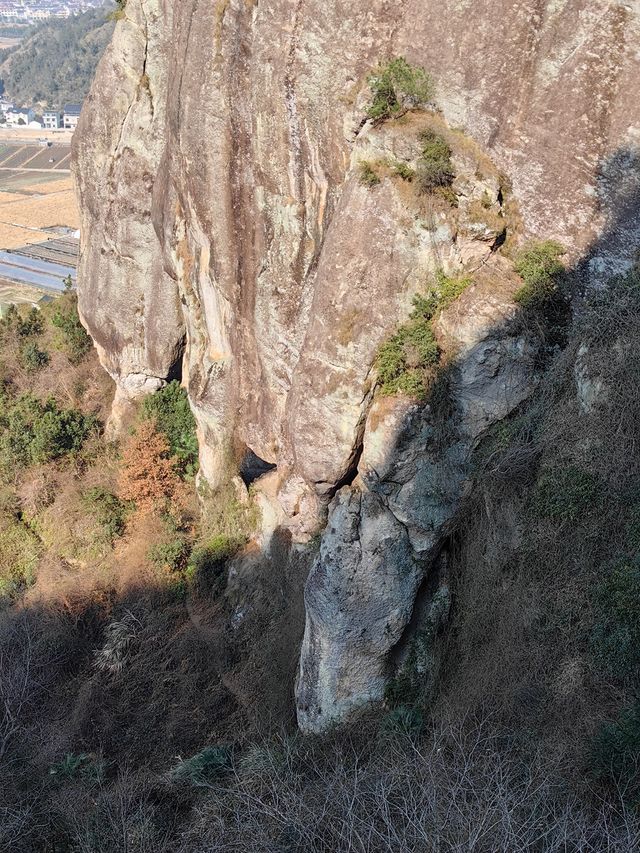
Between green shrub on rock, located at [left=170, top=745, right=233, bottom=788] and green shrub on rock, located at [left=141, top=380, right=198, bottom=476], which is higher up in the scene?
green shrub on rock, located at [left=141, top=380, right=198, bottom=476]

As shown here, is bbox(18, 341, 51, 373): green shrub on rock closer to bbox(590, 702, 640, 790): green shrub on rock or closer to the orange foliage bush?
the orange foliage bush

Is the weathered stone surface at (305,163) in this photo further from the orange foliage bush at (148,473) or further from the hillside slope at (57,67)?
the hillside slope at (57,67)

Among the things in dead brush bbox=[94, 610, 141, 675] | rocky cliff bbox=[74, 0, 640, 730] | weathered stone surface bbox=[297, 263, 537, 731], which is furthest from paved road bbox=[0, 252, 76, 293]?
weathered stone surface bbox=[297, 263, 537, 731]

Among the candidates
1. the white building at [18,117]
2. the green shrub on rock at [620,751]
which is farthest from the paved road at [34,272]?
the white building at [18,117]

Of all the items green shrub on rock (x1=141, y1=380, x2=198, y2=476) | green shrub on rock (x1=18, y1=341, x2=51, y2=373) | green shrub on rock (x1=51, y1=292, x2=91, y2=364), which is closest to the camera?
green shrub on rock (x1=141, y1=380, x2=198, y2=476)

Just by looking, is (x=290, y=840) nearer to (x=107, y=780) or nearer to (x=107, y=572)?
(x=107, y=780)

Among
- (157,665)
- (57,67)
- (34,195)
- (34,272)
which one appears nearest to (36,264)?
(34,272)
